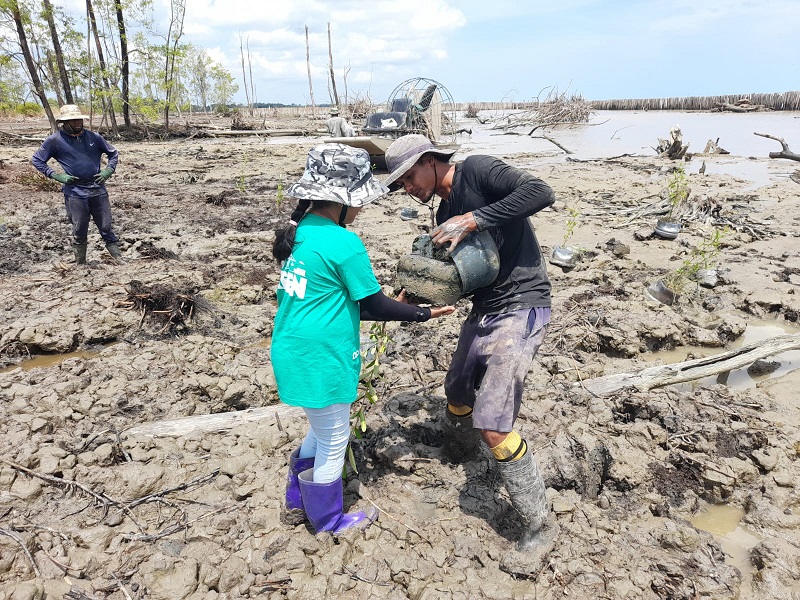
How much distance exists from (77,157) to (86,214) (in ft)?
2.28

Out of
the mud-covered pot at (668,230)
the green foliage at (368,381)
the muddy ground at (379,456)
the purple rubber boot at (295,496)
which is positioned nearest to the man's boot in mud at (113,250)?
the muddy ground at (379,456)

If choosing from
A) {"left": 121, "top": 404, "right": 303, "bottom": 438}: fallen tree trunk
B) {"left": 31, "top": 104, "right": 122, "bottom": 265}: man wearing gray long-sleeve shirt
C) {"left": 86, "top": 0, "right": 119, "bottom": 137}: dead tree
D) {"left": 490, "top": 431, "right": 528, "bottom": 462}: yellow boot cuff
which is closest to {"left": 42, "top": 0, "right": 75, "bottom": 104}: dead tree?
{"left": 86, "top": 0, "right": 119, "bottom": 137}: dead tree

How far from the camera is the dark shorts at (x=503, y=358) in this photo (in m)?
2.26

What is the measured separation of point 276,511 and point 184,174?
12.4m

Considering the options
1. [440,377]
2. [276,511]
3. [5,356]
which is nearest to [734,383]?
[440,377]

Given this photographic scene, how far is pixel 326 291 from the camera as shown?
6.63 feet

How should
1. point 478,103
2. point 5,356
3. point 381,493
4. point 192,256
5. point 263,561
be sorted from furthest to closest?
1. point 478,103
2. point 192,256
3. point 5,356
4. point 381,493
5. point 263,561

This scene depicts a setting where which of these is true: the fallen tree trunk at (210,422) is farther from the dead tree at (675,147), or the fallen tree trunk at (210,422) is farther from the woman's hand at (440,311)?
the dead tree at (675,147)

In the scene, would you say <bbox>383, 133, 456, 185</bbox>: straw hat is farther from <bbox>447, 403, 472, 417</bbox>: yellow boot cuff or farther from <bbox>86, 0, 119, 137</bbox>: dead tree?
<bbox>86, 0, 119, 137</bbox>: dead tree

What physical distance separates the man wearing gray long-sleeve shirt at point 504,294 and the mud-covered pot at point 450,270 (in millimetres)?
63

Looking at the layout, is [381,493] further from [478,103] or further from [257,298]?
[478,103]

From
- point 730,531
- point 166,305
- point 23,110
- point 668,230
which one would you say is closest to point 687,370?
point 730,531

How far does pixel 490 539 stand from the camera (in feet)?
8.05

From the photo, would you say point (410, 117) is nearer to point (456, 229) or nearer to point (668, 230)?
point (668, 230)
